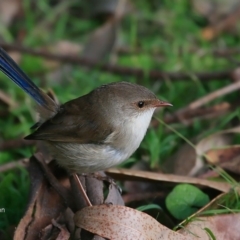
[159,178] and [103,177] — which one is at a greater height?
[103,177]

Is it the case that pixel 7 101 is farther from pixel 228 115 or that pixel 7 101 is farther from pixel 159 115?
pixel 228 115

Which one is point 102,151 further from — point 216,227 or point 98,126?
point 216,227

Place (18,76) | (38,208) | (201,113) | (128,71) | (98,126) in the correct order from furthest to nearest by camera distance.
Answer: (128,71) < (201,113) < (18,76) < (98,126) < (38,208)

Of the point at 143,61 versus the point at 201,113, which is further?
the point at 143,61

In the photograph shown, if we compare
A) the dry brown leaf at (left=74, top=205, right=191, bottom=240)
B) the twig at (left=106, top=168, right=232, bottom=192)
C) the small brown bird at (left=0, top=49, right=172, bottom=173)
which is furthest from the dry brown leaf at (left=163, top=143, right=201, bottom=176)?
the dry brown leaf at (left=74, top=205, right=191, bottom=240)

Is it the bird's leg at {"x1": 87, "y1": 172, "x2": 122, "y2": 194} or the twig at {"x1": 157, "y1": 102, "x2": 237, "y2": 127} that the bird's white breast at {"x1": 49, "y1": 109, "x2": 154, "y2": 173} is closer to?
the bird's leg at {"x1": 87, "y1": 172, "x2": 122, "y2": 194}

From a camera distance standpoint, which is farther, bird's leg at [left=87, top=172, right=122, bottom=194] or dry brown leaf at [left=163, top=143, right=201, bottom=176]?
dry brown leaf at [left=163, top=143, right=201, bottom=176]

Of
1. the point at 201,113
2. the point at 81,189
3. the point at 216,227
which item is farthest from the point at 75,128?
the point at 201,113
